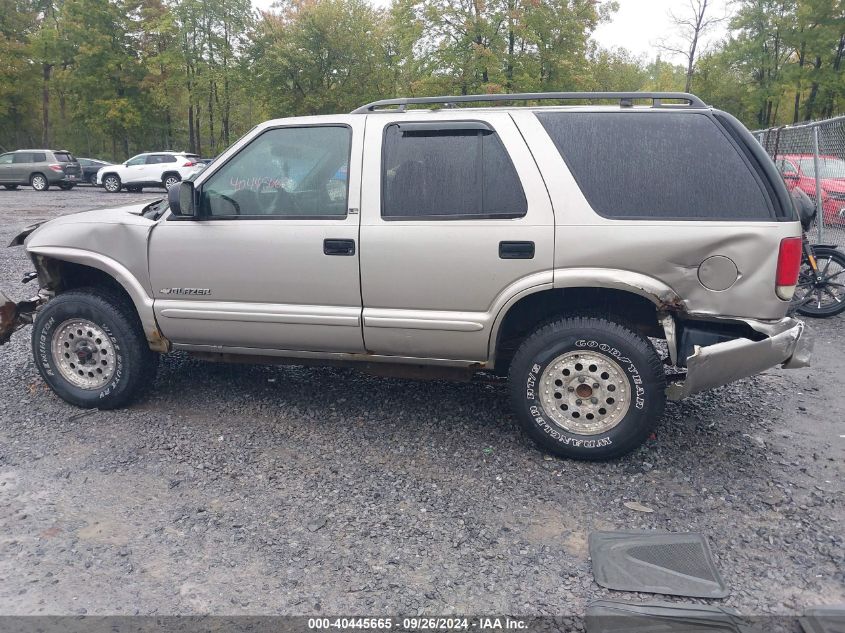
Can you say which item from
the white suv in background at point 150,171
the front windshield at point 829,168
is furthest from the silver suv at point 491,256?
the white suv in background at point 150,171

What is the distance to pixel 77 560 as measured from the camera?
2.88 meters

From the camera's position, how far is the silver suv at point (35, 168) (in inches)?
1031

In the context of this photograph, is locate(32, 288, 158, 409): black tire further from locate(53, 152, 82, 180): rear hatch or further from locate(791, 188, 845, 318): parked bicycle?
locate(53, 152, 82, 180): rear hatch

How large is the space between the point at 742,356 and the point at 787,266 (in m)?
0.51

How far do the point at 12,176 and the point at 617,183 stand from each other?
29091 millimetres

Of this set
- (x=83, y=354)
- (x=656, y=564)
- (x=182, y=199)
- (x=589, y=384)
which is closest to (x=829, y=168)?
(x=589, y=384)

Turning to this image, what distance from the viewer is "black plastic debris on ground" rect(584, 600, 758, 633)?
245 cm

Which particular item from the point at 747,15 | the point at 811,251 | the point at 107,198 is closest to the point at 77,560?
the point at 811,251

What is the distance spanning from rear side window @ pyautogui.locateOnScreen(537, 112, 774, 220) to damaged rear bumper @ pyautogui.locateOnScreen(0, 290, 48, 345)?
3843 millimetres

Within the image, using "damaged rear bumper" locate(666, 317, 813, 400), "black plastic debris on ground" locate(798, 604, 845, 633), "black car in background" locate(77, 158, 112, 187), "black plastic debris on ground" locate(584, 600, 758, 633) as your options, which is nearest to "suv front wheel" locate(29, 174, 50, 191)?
"black car in background" locate(77, 158, 112, 187)

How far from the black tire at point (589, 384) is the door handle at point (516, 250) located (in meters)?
0.43

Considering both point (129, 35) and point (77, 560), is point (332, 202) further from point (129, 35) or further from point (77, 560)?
point (129, 35)

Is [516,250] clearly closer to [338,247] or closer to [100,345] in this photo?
[338,247]

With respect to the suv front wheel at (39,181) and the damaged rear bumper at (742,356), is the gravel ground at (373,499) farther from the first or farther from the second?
the suv front wheel at (39,181)
